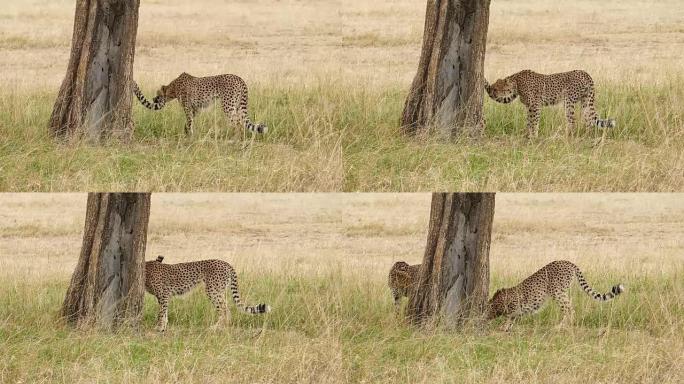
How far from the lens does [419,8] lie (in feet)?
89.0

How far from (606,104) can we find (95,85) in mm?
4483

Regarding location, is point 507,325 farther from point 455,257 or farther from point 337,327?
point 337,327

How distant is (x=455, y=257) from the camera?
9.77 m

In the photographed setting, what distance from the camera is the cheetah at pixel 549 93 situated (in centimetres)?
1023

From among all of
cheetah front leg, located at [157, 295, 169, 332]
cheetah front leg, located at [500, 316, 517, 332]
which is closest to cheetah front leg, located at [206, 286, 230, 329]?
cheetah front leg, located at [157, 295, 169, 332]

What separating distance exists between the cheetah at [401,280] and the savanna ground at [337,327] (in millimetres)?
159

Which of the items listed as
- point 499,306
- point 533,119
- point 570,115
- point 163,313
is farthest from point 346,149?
point 163,313

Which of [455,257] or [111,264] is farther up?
[455,257]

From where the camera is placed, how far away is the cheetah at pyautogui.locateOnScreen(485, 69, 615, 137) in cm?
1023

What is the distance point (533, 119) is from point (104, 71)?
11.4ft

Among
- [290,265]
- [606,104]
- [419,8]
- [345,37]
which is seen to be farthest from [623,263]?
[419,8]

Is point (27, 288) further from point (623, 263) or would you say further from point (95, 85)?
point (623, 263)

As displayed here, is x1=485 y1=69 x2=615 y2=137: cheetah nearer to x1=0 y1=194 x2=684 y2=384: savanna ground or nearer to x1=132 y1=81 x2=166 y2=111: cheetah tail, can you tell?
x1=0 y1=194 x2=684 y2=384: savanna ground

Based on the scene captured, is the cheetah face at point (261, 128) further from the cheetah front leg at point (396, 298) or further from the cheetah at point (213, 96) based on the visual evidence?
the cheetah front leg at point (396, 298)
